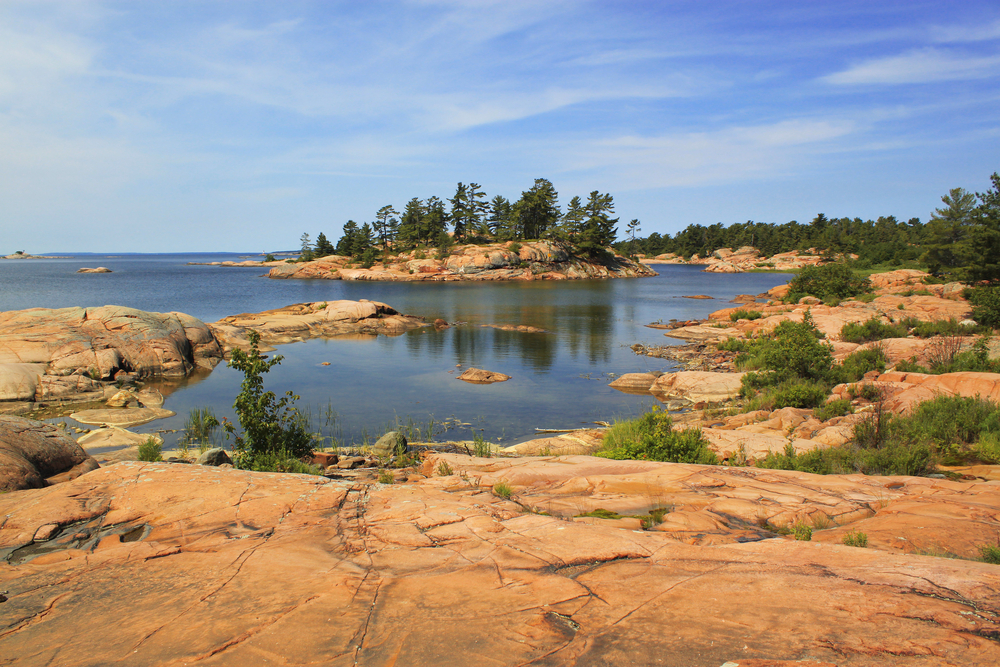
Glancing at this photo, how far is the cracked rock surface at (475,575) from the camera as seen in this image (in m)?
3.96

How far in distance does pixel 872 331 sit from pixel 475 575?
25.4 meters

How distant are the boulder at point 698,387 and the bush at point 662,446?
8430 millimetres

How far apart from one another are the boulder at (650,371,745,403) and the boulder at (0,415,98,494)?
1859 centimetres

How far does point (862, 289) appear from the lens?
41125 millimetres

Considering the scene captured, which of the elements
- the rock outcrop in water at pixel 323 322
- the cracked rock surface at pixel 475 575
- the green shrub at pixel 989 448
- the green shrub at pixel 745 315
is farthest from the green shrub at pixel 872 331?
the rock outcrop in water at pixel 323 322

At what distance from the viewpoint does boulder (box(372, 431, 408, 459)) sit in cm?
1316

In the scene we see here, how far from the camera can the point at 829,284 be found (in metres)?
42.2

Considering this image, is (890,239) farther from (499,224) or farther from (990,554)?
(990,554)

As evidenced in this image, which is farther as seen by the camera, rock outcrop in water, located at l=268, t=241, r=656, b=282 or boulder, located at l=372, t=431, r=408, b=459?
rock outcrop in water, located at l=268, t=241, r=656, b=282

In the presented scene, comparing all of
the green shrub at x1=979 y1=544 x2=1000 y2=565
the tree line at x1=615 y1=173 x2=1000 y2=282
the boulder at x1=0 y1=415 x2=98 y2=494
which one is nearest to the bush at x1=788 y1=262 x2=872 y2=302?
the tree line at x1=615 y1=173 x2=1000 y2=282

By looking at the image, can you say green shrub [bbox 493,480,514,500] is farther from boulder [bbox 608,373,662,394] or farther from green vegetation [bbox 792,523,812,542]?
boulder [bbox 608,373,662,394]

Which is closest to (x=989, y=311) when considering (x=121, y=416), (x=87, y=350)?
(x=121, y=416)

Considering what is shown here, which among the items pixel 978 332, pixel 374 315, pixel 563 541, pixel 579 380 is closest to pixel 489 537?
pixel 563 541

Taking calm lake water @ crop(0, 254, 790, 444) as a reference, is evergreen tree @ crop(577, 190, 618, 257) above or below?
above
